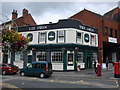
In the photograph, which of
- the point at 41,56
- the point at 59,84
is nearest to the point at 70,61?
the point at 41,56

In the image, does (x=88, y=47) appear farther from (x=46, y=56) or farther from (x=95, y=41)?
(x=46, y=56)

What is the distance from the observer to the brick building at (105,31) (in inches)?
1236

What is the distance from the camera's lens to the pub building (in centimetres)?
2531

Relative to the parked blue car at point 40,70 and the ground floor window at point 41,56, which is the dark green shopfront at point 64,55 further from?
the parked blue car at point 40,70

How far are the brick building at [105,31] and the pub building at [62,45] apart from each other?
9.43 feet

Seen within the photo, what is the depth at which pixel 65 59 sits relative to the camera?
25.2 metres

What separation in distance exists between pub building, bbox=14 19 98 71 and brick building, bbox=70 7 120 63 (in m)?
2.88

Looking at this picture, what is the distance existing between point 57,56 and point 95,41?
312 inches

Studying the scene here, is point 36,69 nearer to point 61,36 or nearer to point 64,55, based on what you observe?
point 64,55

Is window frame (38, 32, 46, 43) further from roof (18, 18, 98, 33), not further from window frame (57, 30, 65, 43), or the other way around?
window frame (57, 30, 65, 43)

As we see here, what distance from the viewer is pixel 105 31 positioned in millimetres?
32750

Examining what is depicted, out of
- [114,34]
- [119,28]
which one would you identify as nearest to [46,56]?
[114,34]

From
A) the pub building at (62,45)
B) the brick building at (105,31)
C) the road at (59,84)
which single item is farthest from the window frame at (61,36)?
the road at (59,84)

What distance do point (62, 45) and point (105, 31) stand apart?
1152cm
